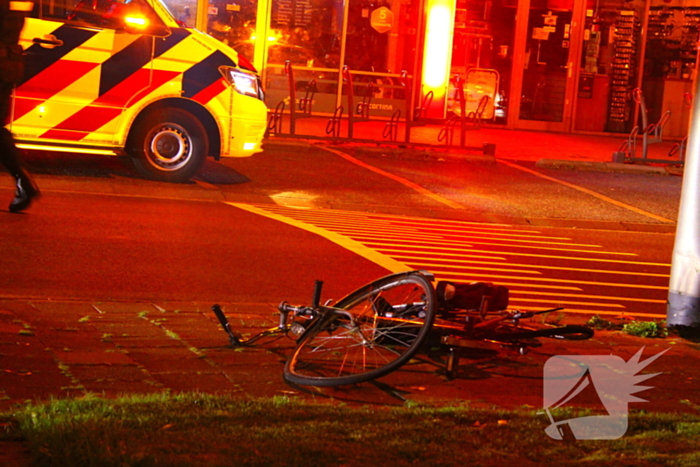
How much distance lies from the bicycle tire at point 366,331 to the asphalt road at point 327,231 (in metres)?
1.88

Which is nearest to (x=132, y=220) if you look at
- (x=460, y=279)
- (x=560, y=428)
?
(x=460, y=279)

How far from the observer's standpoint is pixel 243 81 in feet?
40.0

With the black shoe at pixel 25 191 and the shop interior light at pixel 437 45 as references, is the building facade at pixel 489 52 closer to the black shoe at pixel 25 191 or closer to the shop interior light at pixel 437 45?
the shop interior light at pixel 437 45

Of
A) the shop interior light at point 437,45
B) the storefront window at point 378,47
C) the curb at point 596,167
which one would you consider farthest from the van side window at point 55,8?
the shop interior light at point 437,45

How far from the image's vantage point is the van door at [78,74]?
1117cm

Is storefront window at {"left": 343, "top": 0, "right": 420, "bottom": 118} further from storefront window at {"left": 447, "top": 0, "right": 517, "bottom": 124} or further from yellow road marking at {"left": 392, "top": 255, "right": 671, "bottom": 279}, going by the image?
yellow road marking at {"left": 392, "top": 255, "right": 671, "bottom": 279}

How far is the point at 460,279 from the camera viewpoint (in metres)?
8.36

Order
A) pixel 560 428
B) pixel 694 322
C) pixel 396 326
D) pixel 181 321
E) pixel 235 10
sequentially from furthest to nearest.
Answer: pixel 235 10, pixel 694 322, pixel 181 321, pixel 396 326, pixel 560 428

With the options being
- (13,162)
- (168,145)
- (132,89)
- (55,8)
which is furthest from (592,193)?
(13,162)

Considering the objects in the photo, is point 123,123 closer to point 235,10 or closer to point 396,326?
point 396,326

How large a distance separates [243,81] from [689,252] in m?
6.82

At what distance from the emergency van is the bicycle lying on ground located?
6538mm

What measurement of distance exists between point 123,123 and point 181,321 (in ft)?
19.4

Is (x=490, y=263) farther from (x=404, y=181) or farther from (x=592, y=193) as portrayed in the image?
(x=592, y=193)
